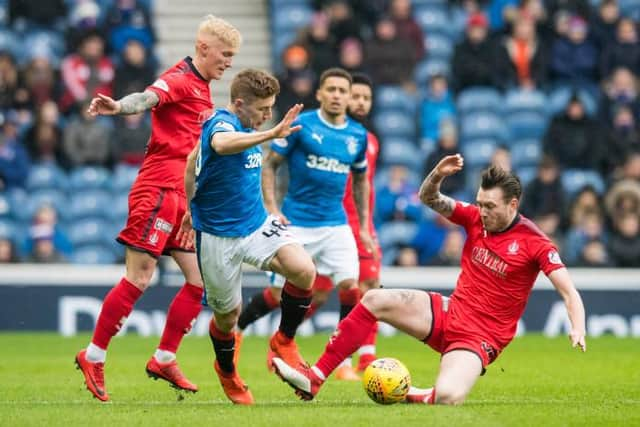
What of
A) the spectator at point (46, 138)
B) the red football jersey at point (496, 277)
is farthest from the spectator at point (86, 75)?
the red football jersey at point (496, 277)

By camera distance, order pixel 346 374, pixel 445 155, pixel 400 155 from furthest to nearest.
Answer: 1. pixel 400 155
2. pixel 445 155
3. pixel 346 374

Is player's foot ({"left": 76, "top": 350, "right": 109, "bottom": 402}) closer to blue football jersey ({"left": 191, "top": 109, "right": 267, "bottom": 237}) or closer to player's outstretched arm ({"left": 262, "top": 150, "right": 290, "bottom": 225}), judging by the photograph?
blue football jersey ({"left": 191, "top": 109, "right": 267, "bottom": 237})

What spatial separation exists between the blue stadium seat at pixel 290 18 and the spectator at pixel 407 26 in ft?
4.34

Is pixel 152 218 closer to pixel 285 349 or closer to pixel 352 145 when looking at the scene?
pixel 285 349

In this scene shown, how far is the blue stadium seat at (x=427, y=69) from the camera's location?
20.2 meters

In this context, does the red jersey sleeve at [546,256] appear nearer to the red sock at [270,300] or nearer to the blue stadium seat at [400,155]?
the red sock at [270,300]

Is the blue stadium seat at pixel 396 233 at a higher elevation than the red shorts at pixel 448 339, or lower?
lower

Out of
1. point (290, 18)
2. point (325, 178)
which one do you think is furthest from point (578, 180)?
point (325, 178)

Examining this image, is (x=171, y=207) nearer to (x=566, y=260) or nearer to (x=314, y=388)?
(x=314, y=388)

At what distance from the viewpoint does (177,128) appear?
387 inches

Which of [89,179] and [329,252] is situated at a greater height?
[329,252]

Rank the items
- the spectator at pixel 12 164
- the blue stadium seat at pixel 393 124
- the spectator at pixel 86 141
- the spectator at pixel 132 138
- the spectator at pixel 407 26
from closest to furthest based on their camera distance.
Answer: the spectator at pixel 12 164, the spectator at pixel 132 138, the spectator at pixel 86 141, the blue stadium seat at pixel 393 124, the spectator at pixel 407 26

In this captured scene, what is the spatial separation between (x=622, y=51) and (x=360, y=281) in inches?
368

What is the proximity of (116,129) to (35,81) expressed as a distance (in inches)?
54.8
